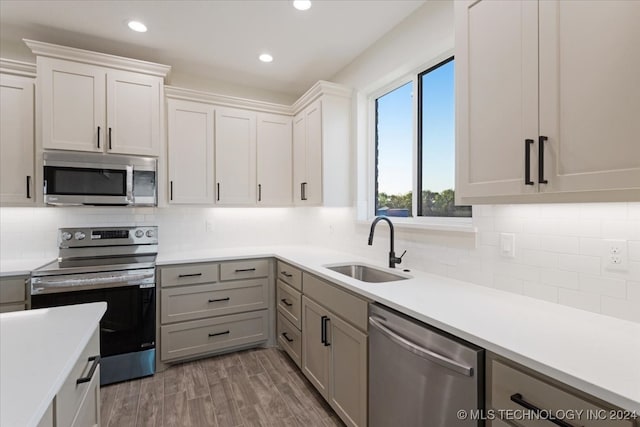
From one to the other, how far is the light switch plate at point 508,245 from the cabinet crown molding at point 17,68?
3.51 metres

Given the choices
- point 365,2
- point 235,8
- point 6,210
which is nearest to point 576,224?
point 365,2

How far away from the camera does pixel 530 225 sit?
151cm

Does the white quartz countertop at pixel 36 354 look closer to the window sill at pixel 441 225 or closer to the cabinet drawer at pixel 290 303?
the cabinet drawer at pixel 290 303

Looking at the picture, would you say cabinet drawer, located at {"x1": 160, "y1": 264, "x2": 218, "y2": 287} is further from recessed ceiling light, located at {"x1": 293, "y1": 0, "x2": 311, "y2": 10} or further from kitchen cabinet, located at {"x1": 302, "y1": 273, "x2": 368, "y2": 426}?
recessed ceiling light, located at {"x1": 293, "y1": 0, "x2": 311, "y2": 10}

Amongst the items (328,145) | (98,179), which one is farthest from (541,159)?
(98,179)

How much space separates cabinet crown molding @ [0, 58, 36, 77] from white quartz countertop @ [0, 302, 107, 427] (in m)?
2.20

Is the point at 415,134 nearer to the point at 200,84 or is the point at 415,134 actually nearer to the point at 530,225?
the point at 530,225

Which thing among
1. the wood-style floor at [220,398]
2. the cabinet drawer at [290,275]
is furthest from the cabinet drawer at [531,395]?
the cabinet drawer at [290,275]

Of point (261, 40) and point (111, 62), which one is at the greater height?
point (261, 40)

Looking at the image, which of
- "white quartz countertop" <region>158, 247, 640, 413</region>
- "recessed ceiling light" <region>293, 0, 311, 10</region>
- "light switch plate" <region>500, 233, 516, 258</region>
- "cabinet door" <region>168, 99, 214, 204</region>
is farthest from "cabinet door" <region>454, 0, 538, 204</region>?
"cabinet door" <region>168, 99, 214, 204</region>

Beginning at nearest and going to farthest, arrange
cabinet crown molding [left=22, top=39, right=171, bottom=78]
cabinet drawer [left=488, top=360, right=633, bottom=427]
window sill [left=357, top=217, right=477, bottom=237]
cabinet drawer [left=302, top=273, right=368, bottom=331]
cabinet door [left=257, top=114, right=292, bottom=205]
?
cabinet drawer [left=488, top=360, right=633, bottom=427] < cabinet drawer [left=302, top=273, right=368, bottom=331] < window sill [left=357, top=217, right=477, bottom=237] < cabinet crown molding [left=22, top=39, right=171, bottom=78] < cabinet door [left=257, top=114, right=292, bottom=205]

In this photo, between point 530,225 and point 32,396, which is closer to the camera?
point 32,396

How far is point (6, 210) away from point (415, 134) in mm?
3433

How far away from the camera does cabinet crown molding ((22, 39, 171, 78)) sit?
7.68 feet
